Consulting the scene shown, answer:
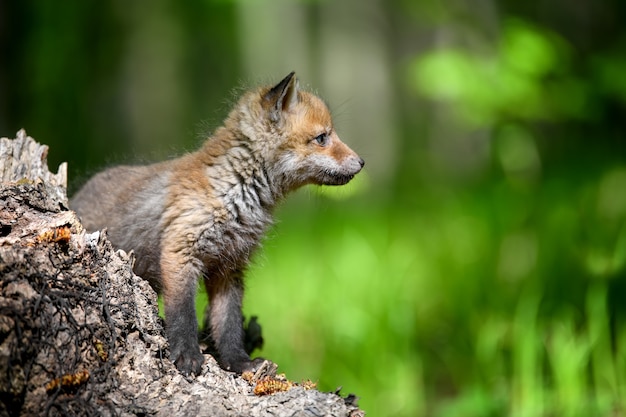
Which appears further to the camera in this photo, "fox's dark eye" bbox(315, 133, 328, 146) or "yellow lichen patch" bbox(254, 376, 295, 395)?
"fox's dark eye" bbox(315, 133, 328, 146)

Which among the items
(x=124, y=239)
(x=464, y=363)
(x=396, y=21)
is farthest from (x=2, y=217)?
(x=396, y=21)

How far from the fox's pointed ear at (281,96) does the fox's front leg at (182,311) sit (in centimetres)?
109

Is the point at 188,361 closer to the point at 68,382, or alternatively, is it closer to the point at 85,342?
the point at 85,342

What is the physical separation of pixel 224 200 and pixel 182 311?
734 millimetres

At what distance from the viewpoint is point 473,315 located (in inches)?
231

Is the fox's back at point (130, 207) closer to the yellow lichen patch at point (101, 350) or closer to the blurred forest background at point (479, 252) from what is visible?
the blurred forest background at point (479, 252)

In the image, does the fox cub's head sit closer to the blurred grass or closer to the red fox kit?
the red fox kit

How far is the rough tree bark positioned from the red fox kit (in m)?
0.49

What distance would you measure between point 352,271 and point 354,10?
1172 cm

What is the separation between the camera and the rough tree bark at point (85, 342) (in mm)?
2676

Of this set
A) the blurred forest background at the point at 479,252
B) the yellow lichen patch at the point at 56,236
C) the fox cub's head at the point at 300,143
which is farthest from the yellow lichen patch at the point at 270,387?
the fox cub's head at the point at 300,143

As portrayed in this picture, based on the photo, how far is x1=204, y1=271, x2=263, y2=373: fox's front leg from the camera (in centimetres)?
391

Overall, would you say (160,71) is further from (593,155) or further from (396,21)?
(593,155)

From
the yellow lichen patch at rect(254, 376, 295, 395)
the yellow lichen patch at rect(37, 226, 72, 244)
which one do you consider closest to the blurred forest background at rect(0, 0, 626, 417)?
the yellow lichen patch at rect(254, 376, 295, 395)
